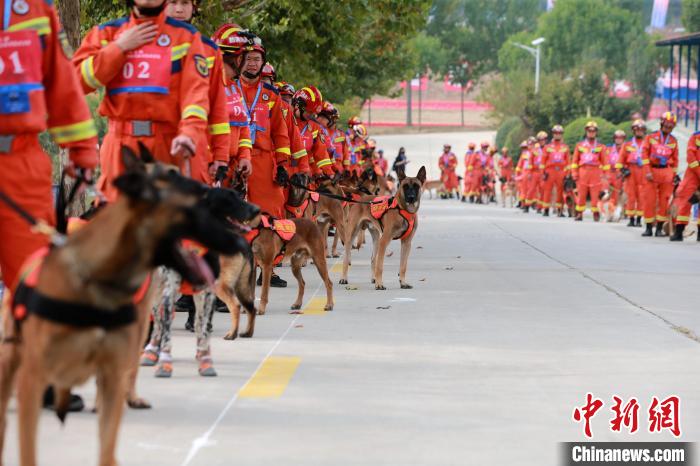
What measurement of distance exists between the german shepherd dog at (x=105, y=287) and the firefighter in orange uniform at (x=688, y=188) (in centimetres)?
2150

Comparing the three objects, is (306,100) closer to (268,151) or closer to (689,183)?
(268,151)

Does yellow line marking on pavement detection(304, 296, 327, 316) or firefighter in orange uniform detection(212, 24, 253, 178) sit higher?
firefighter in orange uniform detection(212, 24, 253, 178)

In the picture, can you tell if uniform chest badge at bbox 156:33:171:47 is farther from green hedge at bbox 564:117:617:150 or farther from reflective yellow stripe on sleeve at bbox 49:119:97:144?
green hedge at bbox 564:117:617:150

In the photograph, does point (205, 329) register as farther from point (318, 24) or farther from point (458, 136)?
point (458, 136)

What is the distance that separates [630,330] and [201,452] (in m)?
5.91

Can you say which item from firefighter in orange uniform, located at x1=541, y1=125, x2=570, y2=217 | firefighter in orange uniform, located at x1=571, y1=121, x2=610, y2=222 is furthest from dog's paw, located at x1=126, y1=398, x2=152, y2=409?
firefighter in orange uniform, located at x1=541, y1=125, x2=570, y2=217

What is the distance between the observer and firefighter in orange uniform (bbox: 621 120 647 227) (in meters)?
32.0

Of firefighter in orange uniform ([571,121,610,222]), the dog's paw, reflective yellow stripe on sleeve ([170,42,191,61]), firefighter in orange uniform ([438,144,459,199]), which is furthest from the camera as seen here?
firefighter in orange uniform ([438,144,459,199])

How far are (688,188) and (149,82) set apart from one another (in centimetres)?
1970

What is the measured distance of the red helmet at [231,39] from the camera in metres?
12.3

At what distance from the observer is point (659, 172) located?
28844 mm

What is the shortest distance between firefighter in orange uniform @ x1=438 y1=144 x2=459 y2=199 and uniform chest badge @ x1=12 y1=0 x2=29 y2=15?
55.2 metres

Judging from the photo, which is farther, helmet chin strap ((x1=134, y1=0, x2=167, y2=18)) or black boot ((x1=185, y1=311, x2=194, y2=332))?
black boot ((x1=185, y1=311, x2=194, y2=332))

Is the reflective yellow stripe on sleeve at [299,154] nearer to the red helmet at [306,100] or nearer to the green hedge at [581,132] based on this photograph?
the red helmet at [306,100]
